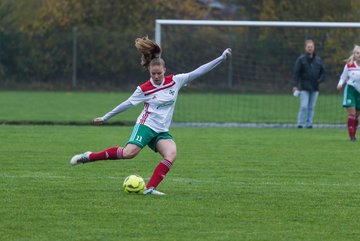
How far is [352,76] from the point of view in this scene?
695 inches

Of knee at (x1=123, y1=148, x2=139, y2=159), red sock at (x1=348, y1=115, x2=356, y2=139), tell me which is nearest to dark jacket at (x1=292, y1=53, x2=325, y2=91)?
red sock at (x1=348, y1=115, x2=356, y2=139)

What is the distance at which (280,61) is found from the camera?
1121 inches

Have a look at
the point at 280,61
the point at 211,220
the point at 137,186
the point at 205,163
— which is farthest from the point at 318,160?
the point at 280,61

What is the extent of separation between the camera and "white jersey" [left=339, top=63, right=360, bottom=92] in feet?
57.7

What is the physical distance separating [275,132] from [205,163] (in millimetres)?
6997

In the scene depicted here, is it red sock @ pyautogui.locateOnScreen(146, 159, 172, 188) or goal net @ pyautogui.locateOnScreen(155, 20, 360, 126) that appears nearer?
red sock @ pyautogui.locateOnScreen(146, 159, 172, 188)

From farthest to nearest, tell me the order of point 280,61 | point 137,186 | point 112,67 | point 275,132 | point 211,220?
1. point 112,67
2. point 280,61
3. point 275,132
4. point 137,186
5. point 211,220

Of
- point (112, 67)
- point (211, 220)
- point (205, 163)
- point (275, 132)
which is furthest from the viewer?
point (112, 67)

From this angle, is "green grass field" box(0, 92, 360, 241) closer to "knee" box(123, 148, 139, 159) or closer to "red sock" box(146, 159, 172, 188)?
"red sock" box(146, 159, 172, 188)

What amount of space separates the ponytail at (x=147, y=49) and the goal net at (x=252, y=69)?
13583mm

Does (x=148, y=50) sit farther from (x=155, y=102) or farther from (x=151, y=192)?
(x=151, y=192)

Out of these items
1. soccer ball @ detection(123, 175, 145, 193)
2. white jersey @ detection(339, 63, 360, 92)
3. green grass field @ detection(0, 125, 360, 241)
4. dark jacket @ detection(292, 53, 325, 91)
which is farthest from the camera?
dark jacket @ detection(292, 53, 325, 91)

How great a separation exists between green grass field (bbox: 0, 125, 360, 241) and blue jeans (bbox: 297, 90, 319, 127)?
451 centimetres

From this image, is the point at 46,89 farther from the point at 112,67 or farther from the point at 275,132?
the point at 275,132
